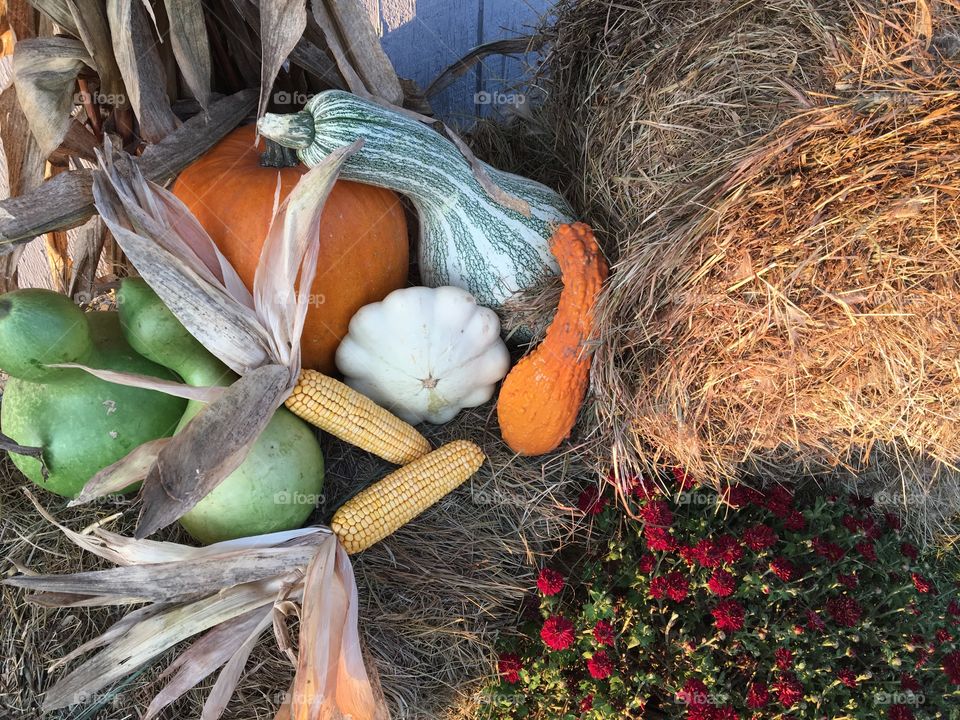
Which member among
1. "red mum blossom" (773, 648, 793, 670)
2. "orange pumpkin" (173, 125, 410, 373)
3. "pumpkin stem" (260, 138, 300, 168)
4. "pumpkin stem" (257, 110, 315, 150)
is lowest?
"red mum blossom" (773, 648, 793, 670)

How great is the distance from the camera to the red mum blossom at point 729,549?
5.41 ft

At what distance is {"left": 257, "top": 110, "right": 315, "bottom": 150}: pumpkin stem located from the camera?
167 centimetres

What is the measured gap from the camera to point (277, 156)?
1922 millimetres

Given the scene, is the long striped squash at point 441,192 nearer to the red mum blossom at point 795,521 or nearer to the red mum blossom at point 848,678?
the red mum blossom at point 795,521

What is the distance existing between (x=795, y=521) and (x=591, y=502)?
1.74 ft

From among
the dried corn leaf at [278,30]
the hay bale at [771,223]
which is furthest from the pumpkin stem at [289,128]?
the hay bale at [771,223]

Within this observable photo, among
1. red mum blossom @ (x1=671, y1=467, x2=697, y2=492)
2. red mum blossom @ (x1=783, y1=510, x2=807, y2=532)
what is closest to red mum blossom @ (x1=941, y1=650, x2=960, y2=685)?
red mum blossom @ (x1=783, y1=510, x2=807, y2=532)

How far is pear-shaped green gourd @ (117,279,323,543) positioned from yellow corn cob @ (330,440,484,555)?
11cm

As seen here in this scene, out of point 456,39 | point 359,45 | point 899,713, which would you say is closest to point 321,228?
point 359,45

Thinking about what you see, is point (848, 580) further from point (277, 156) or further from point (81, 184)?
point (81, 184)

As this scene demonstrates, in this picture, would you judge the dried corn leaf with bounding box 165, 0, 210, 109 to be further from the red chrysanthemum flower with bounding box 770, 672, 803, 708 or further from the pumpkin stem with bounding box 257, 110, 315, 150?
the red chrysanthemum flower with bounding box 770, 672, 803, 708

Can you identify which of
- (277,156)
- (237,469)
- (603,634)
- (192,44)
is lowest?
(603,634)

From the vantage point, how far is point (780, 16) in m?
1.57

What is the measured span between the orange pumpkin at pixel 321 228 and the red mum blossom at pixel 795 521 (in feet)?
4.22
